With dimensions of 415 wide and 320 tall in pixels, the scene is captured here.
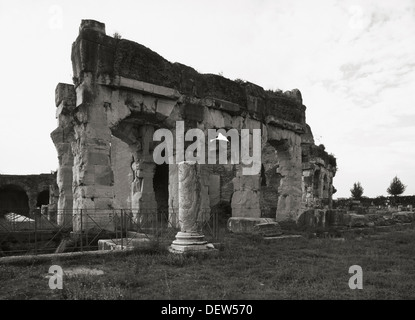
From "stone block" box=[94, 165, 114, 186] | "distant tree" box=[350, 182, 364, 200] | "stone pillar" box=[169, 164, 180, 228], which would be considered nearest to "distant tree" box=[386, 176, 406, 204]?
"distant tree" box=[350, 182, 364, 200]

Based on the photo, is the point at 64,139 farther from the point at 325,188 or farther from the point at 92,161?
the point at 325,188

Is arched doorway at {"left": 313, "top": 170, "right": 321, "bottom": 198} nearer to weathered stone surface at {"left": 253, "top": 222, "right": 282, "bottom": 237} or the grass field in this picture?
weathered stone surface at {"left": 253, "top": 222, "right": 282, "bottom": 237}

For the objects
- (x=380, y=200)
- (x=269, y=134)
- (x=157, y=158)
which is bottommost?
(x=380, y=200)

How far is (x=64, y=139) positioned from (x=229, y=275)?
31.8 feet

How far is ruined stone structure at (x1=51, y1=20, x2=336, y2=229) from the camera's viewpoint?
10.5 metres

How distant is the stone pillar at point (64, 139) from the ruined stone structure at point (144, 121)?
34mm

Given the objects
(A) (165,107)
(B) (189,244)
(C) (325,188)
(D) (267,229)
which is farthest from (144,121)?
(C) (325,188)

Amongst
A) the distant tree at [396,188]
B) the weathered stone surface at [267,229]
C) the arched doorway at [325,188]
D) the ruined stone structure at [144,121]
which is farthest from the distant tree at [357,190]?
the weathered stone surface at [267,229]

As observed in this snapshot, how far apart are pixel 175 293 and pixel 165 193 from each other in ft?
46.1

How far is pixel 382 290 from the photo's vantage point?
4977 millimetres

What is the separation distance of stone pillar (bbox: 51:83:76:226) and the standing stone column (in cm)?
646
